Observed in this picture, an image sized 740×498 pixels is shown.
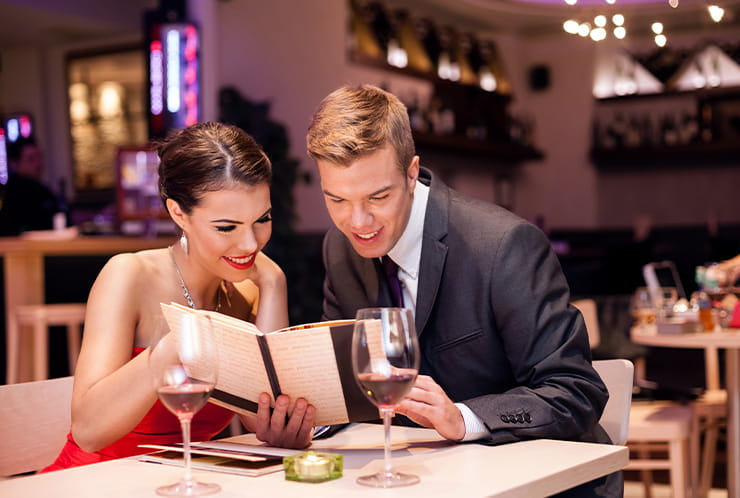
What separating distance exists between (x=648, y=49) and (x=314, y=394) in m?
9.35

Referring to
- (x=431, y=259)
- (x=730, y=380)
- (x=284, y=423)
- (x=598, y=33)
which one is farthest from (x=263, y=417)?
(x=598, y=33)

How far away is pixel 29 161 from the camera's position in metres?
6.87

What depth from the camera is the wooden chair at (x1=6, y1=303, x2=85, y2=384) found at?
5676 millimetres

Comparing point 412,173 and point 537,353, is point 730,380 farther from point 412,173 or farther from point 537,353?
point 412,173

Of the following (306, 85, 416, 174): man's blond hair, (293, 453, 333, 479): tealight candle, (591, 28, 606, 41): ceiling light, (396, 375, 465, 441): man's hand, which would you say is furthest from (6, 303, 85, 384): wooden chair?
(293, 453, 333, 479): tealight candle

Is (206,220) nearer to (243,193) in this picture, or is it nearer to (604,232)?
(243,193)

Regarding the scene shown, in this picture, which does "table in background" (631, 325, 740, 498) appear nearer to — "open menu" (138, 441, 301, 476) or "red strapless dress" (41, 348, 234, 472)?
"red strapless dress" (41, 348, 234, 472)

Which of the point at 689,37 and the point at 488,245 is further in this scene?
the point at 689,37

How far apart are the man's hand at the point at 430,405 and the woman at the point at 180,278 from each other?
458 mm

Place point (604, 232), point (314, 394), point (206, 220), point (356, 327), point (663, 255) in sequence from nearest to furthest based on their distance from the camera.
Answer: point (356, 327) < point (314, 394) < point (206, 220) < point (663, 255) < point (604, 232)

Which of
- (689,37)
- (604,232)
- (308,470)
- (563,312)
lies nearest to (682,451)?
(563,312)

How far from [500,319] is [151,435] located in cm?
88

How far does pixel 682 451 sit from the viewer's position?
11.6 ft

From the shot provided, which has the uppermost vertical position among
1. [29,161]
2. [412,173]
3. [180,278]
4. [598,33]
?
[598,33]
